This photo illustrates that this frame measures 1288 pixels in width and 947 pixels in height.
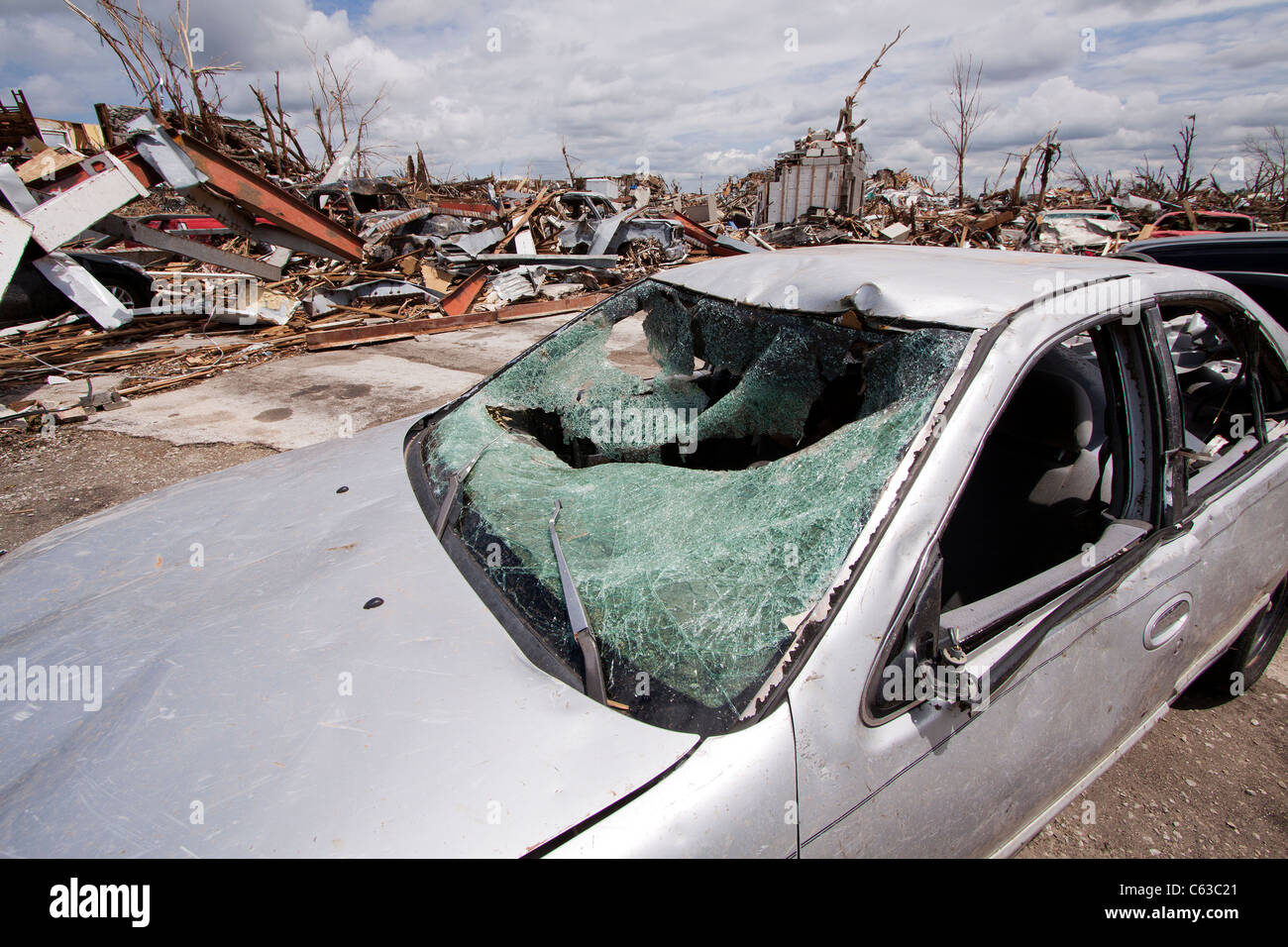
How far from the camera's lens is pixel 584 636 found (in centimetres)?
118

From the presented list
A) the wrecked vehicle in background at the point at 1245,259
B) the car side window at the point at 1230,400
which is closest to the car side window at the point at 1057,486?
the car side window at the point at 1230,400

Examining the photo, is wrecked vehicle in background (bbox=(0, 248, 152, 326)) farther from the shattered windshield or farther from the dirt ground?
the dirt ground

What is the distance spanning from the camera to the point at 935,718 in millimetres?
1178

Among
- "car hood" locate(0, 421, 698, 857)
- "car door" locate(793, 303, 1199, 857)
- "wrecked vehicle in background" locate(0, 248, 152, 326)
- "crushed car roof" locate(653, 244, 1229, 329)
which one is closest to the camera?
"car hood" locate(0, 421, 698, 857)

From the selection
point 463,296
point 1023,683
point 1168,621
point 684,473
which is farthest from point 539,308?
point 1023,683

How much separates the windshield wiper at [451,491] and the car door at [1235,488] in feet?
5.83

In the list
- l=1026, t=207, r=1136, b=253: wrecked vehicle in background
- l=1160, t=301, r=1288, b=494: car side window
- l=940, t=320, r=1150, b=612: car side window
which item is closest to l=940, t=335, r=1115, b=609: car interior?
l=940, t=320, r=1150, b=612: car side window

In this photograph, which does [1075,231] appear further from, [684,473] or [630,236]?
[684,473]

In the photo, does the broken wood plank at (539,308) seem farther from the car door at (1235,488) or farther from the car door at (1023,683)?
the car door at (1023,683)

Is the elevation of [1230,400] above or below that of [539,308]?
below

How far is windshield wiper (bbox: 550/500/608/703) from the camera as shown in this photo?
112cm

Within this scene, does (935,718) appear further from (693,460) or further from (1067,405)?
(1067,405)

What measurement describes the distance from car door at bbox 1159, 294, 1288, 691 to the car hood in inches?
61.8

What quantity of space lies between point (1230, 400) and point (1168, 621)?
1.12m
